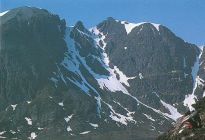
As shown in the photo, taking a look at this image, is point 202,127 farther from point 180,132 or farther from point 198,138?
point 198,138

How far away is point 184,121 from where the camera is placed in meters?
79.6

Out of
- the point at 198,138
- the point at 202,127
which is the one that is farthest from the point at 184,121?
the point at 198,138

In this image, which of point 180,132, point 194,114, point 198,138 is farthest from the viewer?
point 194,114

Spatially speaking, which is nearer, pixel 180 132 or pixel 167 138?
pixel 180 132

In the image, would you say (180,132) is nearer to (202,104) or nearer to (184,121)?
(184,121)

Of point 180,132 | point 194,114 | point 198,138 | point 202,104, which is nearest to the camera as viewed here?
point 198,138

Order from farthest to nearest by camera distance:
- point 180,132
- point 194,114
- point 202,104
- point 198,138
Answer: point 202,104 → point 194,114 → point 180,132 → point 198,138

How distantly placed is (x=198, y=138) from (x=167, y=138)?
47.1 feet

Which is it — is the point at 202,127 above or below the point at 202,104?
below

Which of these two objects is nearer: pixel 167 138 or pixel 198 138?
pixel 198 138

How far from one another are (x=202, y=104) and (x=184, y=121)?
53.1 feet

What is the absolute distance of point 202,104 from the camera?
9481 cm

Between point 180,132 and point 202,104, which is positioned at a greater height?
point 202,104

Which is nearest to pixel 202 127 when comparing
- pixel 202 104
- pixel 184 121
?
pixel 184 121
